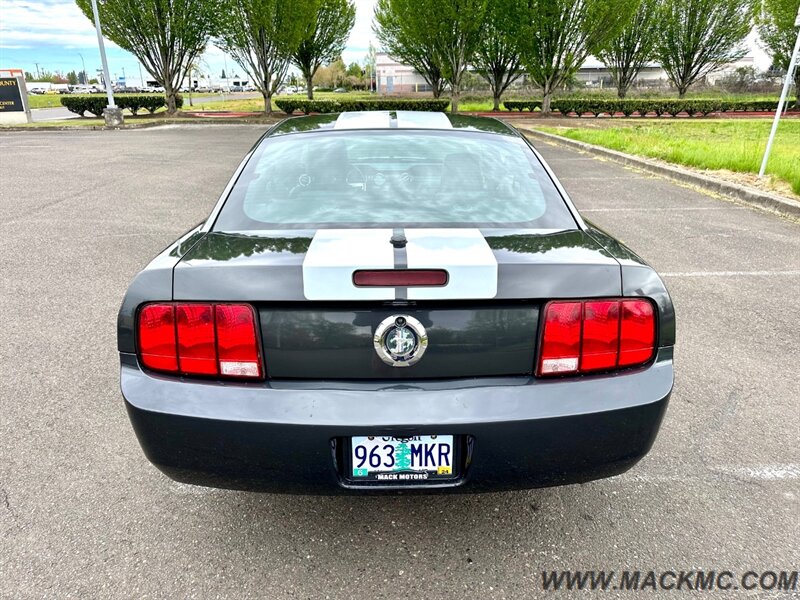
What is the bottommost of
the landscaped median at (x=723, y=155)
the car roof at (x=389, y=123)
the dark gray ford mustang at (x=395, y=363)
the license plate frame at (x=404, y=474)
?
the landscaped median at (x=723, y=155)

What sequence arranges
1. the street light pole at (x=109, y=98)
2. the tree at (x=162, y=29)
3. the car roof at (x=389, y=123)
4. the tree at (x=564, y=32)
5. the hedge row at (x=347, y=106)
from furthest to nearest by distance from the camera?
the hedge row at (x=347, y=106) < the tree at (x=564, y=32) < the tree at (x=162, y=29) < the street light pole at (x=109, y=98) < the car roof at (x=389, y=123)

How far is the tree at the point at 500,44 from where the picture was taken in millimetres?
27812

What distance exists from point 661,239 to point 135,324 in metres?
5.96

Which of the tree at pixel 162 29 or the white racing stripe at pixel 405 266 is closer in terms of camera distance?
the white racing stripe at pixel 405 266

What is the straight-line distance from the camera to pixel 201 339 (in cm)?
176

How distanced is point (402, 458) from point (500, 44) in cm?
3476

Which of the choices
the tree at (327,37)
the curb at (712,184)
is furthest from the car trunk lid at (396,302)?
the tree at (327,37)

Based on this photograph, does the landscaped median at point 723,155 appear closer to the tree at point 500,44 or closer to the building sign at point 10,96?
the tree at point 500,44

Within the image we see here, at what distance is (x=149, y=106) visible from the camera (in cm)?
2894

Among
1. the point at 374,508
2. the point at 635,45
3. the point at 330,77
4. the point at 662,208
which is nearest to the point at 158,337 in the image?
the point at 374,508

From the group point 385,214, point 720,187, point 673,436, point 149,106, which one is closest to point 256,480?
point 385,214

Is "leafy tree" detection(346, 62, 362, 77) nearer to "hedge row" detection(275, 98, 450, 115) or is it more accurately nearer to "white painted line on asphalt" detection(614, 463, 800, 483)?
"hedge row" detection(275, 98, 450, 115)

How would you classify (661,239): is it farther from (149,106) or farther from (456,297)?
(149,106)

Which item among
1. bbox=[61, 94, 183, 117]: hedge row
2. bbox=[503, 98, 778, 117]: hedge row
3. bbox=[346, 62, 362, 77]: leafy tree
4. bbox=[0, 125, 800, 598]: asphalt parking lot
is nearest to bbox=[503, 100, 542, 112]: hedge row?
bbox=[503, 98, 778, 117]: hedge row
